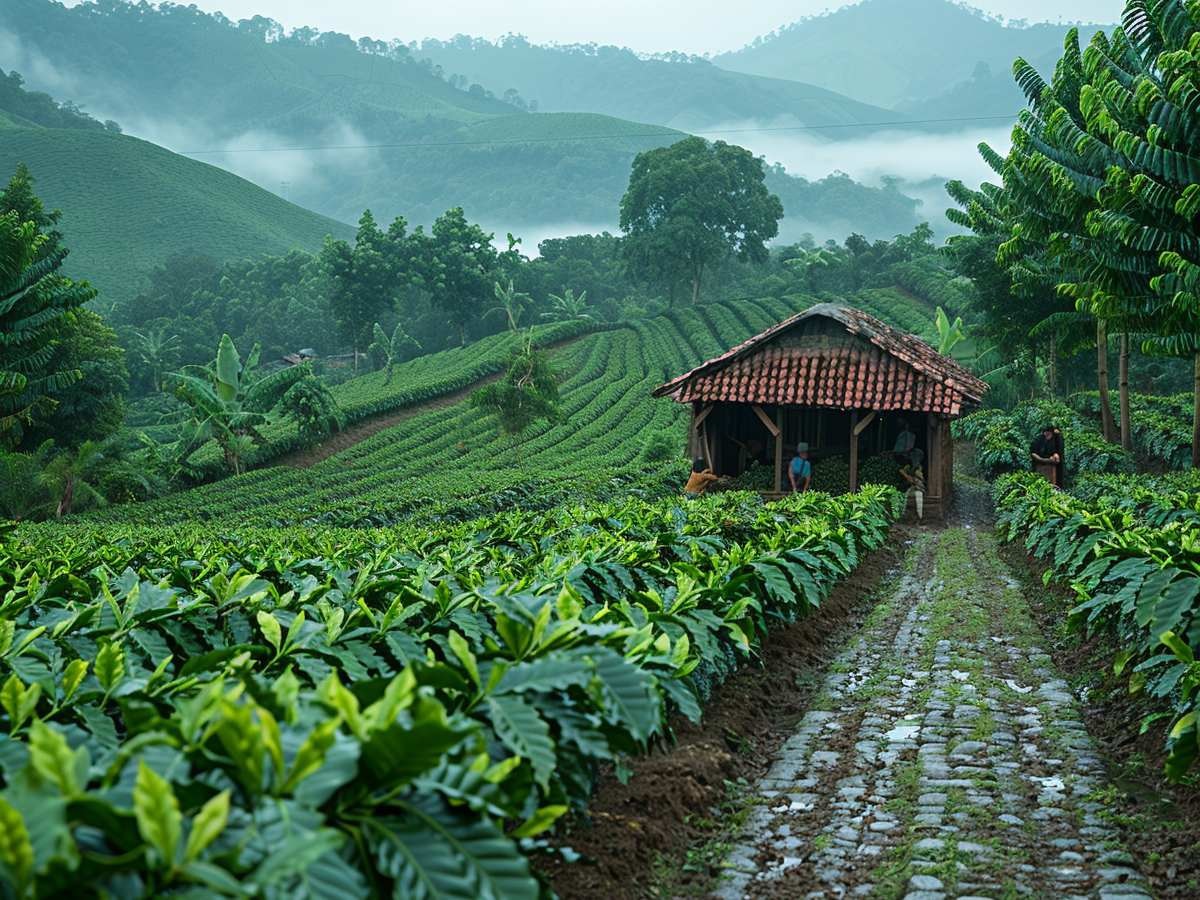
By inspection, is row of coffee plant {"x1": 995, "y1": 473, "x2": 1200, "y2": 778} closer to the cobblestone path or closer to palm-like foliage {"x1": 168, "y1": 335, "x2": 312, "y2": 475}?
the cobblestone path

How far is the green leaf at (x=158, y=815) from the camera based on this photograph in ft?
7.21

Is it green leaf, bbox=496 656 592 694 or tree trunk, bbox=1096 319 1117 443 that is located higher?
tree trunk, bbox=1096 319 1117 443

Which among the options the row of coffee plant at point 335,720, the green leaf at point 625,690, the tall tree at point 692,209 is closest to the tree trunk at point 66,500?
the row of coffee plant at point 335,720

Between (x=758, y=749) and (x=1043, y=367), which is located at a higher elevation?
(x=1043, y=367)

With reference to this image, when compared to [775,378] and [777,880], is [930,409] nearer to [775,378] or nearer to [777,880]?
[775,378]

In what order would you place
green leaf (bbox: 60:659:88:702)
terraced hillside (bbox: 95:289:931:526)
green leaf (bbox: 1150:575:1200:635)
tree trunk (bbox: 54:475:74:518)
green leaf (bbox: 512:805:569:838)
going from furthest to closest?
tree trunk (bbox: 54:475:74:518), terraced hillside (bbox: 95:289:931:526), green leaf (bbox: 1150:575:1200:635), green leaf (bbox: 60:659:88:702), green leaf (bbox: 512:805:569:838)

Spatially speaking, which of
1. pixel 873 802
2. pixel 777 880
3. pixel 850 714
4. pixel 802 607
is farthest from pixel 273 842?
pixel 802 607

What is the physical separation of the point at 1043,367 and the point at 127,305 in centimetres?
6145

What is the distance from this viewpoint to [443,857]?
256 centimetres

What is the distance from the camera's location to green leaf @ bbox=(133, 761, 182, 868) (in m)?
2.20

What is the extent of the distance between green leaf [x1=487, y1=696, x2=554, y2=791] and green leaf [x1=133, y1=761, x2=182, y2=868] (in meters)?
1.09

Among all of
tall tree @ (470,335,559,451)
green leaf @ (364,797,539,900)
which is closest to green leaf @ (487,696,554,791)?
green leaf @ (364,797,539,900)

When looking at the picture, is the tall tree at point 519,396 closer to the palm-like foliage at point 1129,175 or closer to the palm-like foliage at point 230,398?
the palm-like foliage at point 230,398

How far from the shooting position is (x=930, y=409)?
65.5ft
